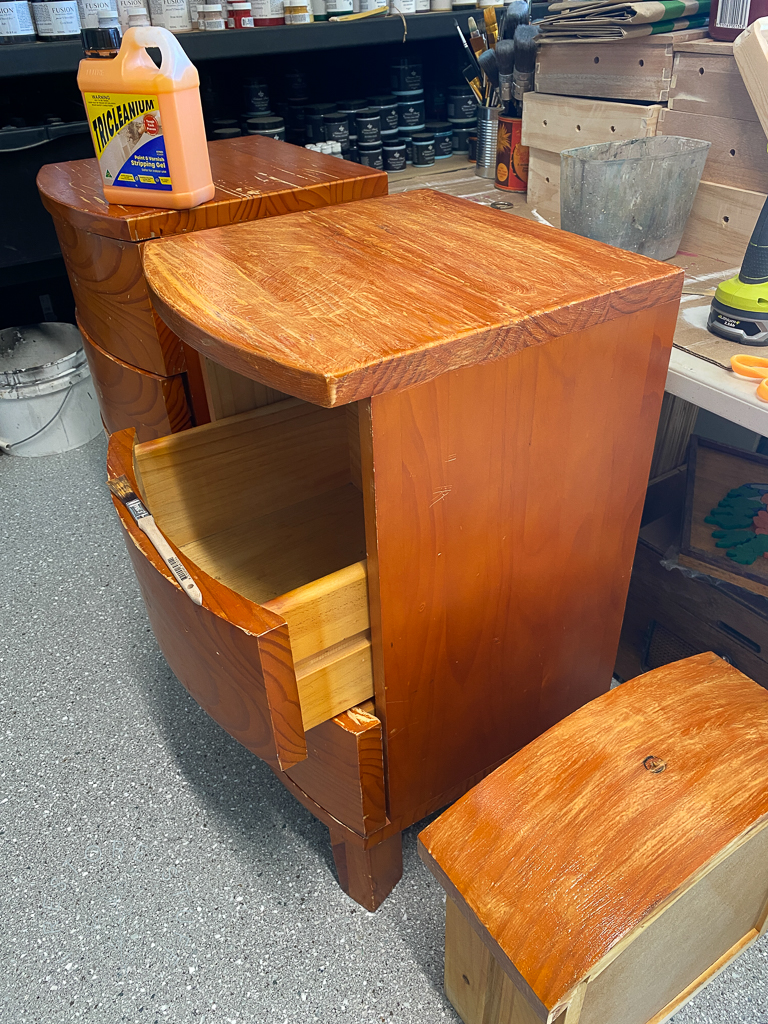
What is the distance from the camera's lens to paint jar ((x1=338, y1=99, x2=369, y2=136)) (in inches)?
69.7

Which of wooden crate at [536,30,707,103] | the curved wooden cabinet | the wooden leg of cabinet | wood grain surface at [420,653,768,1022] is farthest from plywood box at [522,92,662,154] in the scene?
the wooden leg of cabinet

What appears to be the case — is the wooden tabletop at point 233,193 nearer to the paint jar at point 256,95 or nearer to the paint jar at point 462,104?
the paint jar at point 256,95

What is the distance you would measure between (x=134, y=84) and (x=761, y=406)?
31.0 inches

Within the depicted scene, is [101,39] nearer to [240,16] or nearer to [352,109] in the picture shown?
[240,16]

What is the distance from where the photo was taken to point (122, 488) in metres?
0.76

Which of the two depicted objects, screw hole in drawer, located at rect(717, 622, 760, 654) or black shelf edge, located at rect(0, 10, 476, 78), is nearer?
screw hole in drawer, located at rect(717, 622, 760, 654)

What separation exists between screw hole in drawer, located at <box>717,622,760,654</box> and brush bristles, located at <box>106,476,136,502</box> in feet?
2.80

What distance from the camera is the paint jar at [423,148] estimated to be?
1.76 meters

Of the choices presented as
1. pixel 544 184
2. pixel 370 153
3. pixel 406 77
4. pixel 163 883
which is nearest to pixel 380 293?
pixel 163 883

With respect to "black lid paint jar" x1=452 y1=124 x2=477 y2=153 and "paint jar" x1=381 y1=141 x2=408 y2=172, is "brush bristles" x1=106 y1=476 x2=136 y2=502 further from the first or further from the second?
"black lid paint jar" x1=452 y1=124 x2=477 y2=153

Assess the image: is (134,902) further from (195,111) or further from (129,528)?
(195,111)

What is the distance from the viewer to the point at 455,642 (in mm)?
729

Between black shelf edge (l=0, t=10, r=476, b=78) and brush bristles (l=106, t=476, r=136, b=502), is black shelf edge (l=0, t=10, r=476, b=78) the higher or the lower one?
the higher one

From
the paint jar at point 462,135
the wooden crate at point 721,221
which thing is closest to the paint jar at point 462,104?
the paint jar at point 462,135
